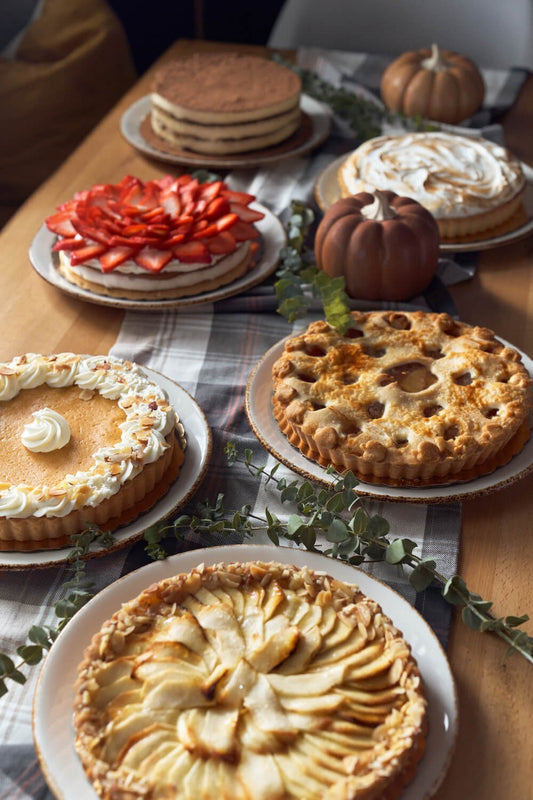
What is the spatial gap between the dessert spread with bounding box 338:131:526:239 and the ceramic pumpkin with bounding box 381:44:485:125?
39 centimetres

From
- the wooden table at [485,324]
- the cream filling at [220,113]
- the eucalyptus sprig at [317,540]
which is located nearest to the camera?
the wooden table at [485,324]

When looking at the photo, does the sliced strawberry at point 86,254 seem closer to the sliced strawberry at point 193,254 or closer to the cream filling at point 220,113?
the sliced strawberry at point 193,254

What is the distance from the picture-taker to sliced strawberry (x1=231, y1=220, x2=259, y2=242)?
2.29 metres

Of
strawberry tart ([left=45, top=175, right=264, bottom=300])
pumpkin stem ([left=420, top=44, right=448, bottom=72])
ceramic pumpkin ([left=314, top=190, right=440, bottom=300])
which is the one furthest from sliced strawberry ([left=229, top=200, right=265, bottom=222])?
pumpkin stem ([left=420, top=44, right=448, bottom=72])

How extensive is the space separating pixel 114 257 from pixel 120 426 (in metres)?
0.65

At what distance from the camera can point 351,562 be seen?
1480 mm

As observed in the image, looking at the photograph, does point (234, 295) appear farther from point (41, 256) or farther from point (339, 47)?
point (339, 47)

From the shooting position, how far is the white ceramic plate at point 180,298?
215cm

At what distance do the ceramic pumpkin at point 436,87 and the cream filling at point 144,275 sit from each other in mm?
1264

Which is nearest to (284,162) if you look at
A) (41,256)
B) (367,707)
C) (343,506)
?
(41,256)

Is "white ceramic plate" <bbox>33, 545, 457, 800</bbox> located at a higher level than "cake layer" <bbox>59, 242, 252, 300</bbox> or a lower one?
higher

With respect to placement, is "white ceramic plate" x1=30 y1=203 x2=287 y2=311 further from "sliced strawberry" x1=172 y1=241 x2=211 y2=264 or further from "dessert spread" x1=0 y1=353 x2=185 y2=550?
"dessert spread" x1=0 y1=353 x2=185 y2=550

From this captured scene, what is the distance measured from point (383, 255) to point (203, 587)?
3.61 ft

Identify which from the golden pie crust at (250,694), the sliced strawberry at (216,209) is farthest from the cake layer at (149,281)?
the golden pie crust at (250,694)
